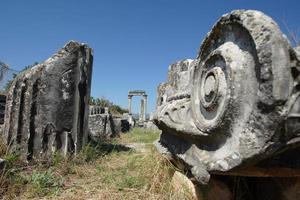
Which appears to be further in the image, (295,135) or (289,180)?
(289,180)

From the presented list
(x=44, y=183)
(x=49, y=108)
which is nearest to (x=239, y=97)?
(x=44, y=183)

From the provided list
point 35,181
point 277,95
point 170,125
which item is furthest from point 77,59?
point 277,95

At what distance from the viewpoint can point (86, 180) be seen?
12.8 feet

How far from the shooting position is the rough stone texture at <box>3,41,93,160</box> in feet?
15.0

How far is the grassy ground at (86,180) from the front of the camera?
3.19 m

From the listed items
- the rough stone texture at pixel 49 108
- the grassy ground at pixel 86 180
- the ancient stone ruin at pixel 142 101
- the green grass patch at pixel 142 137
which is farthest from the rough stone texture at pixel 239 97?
the ancient stone ruin at pixel 142 101

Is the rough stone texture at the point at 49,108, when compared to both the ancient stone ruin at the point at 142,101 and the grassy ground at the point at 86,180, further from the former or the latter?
the ancient stone ruin at the point at 142,101

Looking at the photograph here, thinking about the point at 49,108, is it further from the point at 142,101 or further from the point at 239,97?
the point at 142,101

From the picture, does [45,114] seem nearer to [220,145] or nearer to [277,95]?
[220,145]

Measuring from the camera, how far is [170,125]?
264 centimetres

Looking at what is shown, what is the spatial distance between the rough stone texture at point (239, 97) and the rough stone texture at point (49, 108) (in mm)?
2551

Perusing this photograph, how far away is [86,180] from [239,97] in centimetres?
249

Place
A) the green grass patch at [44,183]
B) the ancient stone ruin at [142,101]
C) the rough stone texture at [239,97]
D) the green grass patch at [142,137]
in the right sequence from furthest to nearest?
1. the ancient stone ruin at [142,101]
2. the green grass patch at [142,137]
3. the green grass patch at [44,183]
4. the rough stone texture at [239,97]

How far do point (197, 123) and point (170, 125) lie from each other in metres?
0.43
